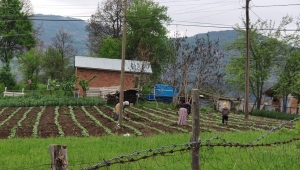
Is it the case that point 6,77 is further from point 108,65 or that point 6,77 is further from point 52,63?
point 108,65

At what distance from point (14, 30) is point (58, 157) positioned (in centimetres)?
5856

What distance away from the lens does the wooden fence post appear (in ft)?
11.5

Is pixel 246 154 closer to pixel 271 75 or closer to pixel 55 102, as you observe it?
pixel 55 102

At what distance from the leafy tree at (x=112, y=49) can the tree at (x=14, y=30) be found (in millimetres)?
11994

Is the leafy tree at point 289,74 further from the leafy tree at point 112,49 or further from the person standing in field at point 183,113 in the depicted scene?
the person standing in field at point 183,113

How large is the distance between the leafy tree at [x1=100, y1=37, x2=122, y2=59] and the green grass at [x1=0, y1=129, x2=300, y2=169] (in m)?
42.4

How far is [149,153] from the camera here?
9234 mm

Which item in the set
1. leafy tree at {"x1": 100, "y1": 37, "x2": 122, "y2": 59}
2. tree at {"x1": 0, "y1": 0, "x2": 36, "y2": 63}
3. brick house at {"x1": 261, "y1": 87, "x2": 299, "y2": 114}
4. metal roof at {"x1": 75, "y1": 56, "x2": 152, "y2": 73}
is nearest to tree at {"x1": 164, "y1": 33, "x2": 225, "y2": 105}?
metal roof at {"x1": 75, "y1": 56, "x2": 152, "y2": 73}

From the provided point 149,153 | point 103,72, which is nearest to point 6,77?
point 103,72

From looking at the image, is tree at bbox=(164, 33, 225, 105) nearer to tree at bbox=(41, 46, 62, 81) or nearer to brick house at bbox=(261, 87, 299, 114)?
brick house at bbox=(261, 87, 299, 114)

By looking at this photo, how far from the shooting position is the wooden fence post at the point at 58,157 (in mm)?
3498

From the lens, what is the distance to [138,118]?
22141 millimetres

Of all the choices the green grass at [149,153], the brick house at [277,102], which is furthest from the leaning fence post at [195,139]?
the brick house at [277,102]

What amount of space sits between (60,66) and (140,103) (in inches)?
1030
